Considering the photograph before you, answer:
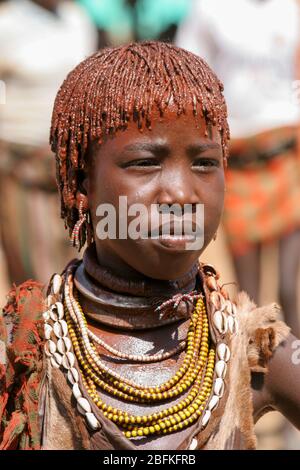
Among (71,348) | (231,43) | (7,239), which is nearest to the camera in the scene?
(71,348)

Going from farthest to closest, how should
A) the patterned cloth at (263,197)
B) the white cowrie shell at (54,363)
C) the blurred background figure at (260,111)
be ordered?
the patterned cloth at (263,197)
the blurred background figure at (260,111)
the white cowrie shell at (54,363)

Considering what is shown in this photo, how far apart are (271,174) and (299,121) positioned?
35cm

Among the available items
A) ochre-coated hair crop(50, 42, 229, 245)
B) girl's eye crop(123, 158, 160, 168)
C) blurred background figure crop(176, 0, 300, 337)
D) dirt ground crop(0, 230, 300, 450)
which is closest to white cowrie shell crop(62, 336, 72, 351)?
ochre-coated hair crop(50, 42, 229, 245)

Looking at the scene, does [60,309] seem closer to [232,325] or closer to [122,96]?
[232,325]

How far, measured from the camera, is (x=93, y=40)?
6.62 meters

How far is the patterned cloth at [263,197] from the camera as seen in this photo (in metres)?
6.57

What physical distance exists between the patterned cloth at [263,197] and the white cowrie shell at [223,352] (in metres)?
3.74

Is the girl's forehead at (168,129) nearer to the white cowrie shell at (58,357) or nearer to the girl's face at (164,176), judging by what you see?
the girl's face at (164,176)

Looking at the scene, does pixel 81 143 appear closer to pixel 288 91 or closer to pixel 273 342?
pixel 273 342

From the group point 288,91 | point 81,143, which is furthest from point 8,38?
point 81,143

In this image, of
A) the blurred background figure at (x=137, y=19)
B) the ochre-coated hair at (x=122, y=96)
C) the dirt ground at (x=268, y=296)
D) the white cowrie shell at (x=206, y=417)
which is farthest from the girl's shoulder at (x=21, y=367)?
the blurred background figure at (x=137, y=19)

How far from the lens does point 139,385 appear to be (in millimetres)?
2793

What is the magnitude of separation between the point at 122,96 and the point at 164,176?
0.73 ft

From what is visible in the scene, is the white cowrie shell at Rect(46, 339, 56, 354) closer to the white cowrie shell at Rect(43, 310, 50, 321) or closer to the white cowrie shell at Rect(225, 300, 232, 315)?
the white cowrie shell at Rect(43, 310, 50, 321)
